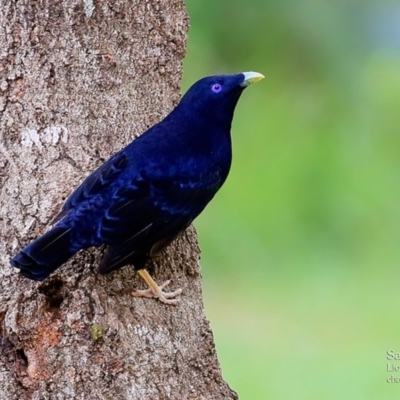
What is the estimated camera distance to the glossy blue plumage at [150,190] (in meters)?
Result: 3.88

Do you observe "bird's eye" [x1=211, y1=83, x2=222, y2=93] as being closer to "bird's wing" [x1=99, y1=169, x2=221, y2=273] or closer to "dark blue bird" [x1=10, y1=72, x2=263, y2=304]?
"dark blue bird" [x1=10, y1=72, x2=263, y2=304]

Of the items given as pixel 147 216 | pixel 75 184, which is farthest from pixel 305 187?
pixel 147 216

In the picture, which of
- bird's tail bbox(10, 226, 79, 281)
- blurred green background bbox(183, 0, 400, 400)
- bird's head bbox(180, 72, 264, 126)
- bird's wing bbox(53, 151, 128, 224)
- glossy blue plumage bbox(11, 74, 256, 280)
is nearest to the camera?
bird's tail bbox(10, 226, 79, 281)

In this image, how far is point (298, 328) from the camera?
8633 millimetres

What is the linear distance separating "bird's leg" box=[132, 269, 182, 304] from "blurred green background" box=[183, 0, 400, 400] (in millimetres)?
3673

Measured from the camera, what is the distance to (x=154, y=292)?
408 centimetres

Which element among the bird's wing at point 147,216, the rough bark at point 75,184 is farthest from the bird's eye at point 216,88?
the bird's wing at point 147,216

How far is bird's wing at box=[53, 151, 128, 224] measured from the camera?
4.05 m

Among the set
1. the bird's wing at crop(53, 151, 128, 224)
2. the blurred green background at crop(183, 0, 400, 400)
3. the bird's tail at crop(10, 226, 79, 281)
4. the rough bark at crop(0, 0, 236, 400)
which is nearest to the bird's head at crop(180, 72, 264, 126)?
the rough bark at crop(0, 0, 236, 400)

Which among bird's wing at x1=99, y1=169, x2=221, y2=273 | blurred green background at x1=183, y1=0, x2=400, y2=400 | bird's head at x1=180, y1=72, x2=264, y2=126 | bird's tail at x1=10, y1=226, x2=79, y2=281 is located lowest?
bird's tail at x1=10, y1=226, x2=79, y2=281

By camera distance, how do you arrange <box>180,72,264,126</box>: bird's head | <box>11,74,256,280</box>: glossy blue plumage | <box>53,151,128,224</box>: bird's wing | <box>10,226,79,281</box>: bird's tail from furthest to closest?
<box>180,72,264,126</box>: bird's head < <box>53,151,128,224</box>: bird's wing < <box>11,74,256,280</box>: glossy blue plumage < <box>10,226,79,281</box>: bird's tail

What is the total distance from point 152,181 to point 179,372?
89 cm

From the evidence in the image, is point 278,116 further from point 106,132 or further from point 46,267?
point 46,267

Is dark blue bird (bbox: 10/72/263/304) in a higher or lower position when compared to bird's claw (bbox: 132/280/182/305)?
higher
